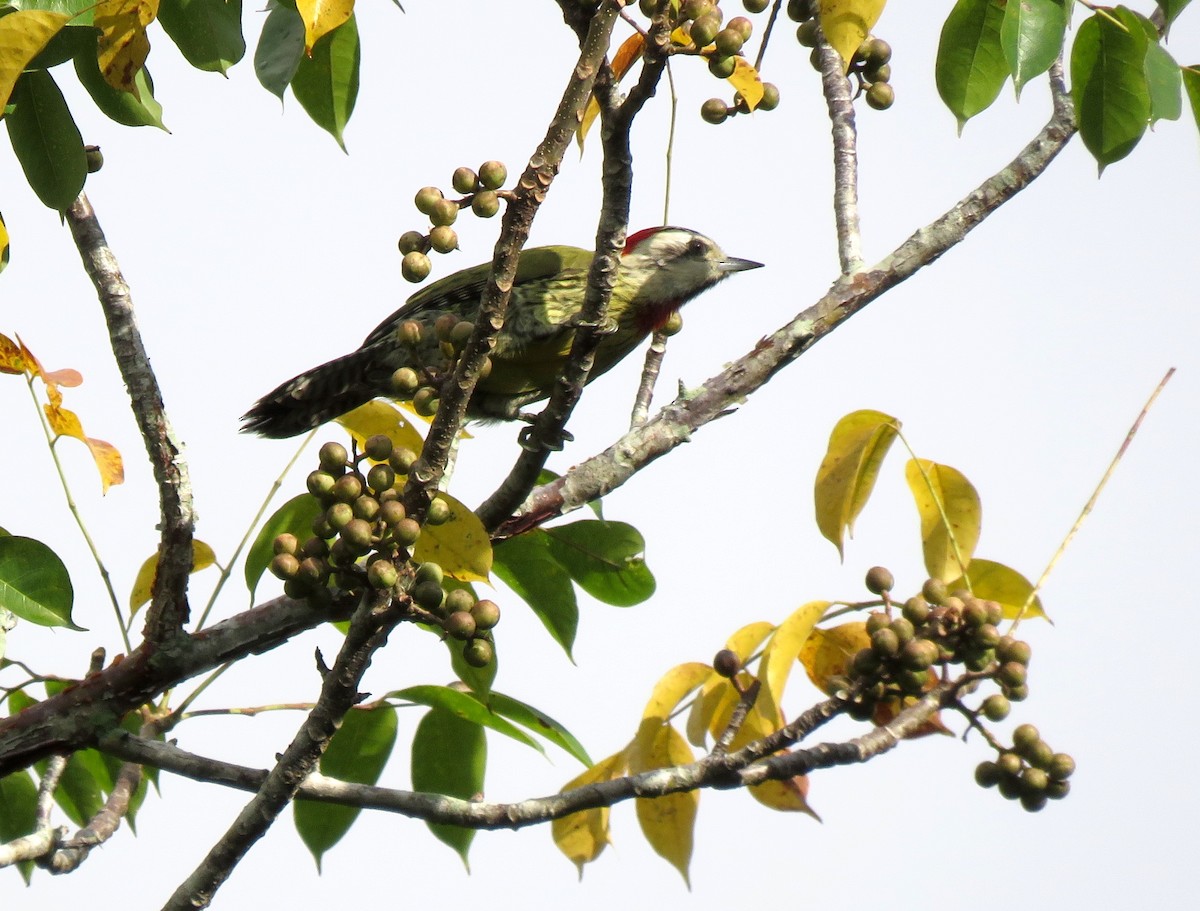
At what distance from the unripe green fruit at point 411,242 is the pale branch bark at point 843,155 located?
135 cm

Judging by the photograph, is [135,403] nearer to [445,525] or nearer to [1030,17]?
[445,525]

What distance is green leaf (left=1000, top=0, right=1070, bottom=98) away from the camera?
8.95 feet

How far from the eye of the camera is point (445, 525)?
2.38 meters

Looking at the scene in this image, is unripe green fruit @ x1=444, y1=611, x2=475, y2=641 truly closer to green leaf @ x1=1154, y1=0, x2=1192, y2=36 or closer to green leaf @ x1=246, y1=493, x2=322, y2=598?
green leaf @ x1=246, y1=493, x2=322, y2=598

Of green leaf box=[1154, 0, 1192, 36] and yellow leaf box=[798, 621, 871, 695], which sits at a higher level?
green leaf box=[1154, 0, 1192, 36]

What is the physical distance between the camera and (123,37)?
7.63 feet

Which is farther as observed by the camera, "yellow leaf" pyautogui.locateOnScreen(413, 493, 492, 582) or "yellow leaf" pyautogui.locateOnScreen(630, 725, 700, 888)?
"yellow leaf" pyautogui.locateOnScreen(630, 725, 700, 888)

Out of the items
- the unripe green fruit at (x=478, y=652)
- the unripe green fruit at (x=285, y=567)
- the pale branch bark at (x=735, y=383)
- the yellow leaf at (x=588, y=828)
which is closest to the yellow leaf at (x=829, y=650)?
the yellow leaf at (x=588, y=828)

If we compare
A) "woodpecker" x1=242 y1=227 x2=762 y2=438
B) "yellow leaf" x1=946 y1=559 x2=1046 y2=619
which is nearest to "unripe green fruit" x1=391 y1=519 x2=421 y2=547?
"yellow leaf" x1=946 y1=559 x2=1046 y2=619

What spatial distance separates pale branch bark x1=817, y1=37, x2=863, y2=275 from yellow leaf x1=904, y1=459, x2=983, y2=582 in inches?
26.2

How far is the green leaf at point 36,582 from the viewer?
2.72m

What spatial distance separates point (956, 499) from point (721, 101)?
109cm

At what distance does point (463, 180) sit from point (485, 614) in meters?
0.81

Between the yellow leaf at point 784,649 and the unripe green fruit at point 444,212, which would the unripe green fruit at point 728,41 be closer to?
the unripe green fruit at point 444,212
